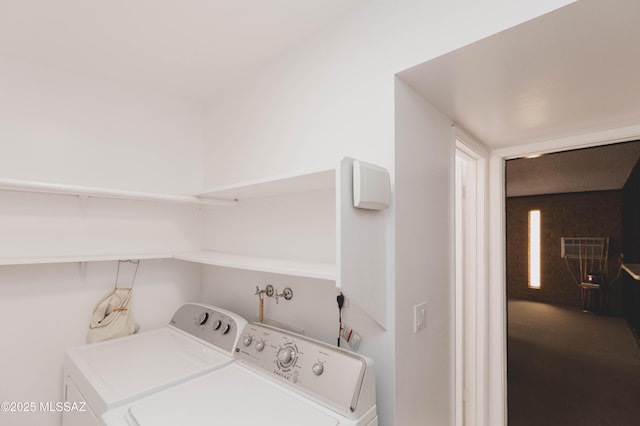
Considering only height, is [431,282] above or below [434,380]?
above

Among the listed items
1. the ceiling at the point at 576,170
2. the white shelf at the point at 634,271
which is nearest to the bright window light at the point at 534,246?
the ceiling at the point at 576,170

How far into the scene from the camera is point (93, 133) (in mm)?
1840

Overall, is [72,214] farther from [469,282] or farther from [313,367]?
[469,282]

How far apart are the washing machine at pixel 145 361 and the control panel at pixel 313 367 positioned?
0.19 m

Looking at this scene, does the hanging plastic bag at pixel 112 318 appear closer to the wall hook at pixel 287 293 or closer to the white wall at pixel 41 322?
the white wall at pixel 41 322

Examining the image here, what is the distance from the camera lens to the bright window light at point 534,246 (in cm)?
448

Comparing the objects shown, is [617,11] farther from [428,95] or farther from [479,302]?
[479,302]

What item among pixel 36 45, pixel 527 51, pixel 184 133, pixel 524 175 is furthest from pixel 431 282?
pixel 524 175

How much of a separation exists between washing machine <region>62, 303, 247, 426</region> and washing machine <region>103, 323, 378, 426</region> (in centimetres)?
8

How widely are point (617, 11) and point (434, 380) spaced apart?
152 centimetres

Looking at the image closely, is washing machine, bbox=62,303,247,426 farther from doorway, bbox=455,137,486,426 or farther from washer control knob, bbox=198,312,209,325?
doorway, bbox=455,137,486,426

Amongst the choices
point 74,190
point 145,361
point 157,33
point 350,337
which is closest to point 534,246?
point 350,337

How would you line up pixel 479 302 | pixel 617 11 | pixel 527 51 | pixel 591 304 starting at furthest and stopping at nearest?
pixel 591 304, pixel 479 302, pixel 527 51, pixel 617 11

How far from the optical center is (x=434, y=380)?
1.40 m
